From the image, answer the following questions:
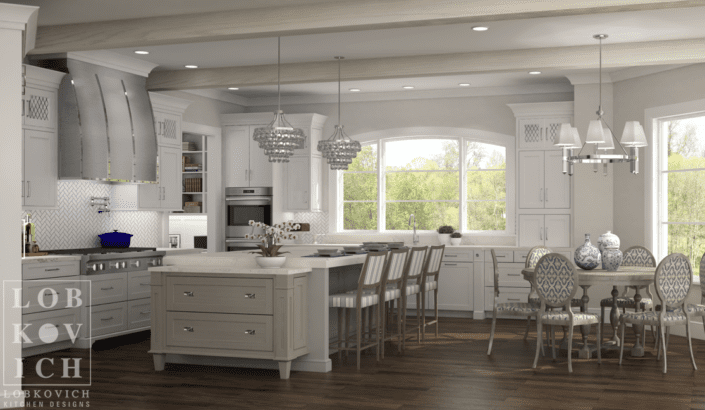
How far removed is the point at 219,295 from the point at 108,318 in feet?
6.58

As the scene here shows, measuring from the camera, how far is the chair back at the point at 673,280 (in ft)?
19.7

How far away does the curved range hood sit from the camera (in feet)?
23.5

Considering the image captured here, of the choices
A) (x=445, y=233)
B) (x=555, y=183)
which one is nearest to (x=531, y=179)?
(x=555, y=183)

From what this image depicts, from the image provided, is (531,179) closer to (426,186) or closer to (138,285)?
(426,186)

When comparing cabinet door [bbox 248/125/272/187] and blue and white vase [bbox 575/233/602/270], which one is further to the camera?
cabinet door [bbox 248/125/272/187]

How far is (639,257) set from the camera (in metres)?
7.44

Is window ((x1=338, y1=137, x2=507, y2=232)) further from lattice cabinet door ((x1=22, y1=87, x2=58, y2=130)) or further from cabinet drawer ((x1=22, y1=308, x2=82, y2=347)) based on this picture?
lattice cabinet door ((x1=22, y1=87, x2=58, y2=130))

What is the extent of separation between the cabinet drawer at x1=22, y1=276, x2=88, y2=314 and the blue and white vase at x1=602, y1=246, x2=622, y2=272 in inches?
184

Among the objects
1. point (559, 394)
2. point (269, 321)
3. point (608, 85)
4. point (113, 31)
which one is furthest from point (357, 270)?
point (608, 85)

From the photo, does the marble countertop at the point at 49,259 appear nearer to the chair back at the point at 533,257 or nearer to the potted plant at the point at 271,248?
the potted plant at the point at 271,248

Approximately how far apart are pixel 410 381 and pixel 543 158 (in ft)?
14.3

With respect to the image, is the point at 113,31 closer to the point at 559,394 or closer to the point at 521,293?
the point at 559,394

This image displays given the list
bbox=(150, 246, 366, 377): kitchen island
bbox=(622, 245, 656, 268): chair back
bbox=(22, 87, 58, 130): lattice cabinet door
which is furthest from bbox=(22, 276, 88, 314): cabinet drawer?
bbox=(622, 245, 656, 268): chair back

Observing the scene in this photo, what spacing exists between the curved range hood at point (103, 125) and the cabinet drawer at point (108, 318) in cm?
124
